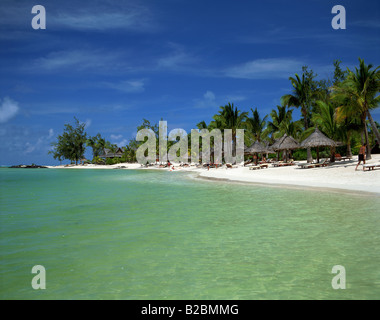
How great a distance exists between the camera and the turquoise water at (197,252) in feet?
13.9

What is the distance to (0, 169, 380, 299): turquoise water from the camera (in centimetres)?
424

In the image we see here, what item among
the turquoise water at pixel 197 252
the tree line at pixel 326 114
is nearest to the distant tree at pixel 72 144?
the tree line at pixel 326 114

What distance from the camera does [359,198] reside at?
38.5 feet

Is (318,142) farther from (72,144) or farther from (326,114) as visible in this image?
(72,144)

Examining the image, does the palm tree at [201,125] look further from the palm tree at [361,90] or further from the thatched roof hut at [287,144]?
the palm tree at [361,90]

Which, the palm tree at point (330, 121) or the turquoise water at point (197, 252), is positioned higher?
the palm tree at point (330, 121)

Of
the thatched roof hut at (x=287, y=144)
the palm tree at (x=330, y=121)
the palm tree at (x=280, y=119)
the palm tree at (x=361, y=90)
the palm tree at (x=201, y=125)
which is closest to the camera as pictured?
the palm tree at (x=361, y=90)

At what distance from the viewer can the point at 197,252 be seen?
5879mm

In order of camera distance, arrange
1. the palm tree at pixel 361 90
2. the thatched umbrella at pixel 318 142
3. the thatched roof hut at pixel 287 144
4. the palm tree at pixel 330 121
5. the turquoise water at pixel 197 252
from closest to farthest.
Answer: the turquoise water at pixel 197 252 → the palm tree at pixel 361 90 → the thatched umbrella at pixel 318 142 → the palm tree at pixel 330 121 → the thatched roof hut at pixel 287 144

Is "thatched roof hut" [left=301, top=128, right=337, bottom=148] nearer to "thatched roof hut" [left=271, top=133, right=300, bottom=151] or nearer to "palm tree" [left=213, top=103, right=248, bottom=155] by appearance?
Result: "thatched roof hut" [left=271, top=133, right=300, bottom=151]

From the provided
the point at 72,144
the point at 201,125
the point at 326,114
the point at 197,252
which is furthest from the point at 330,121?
the point at 72,144
